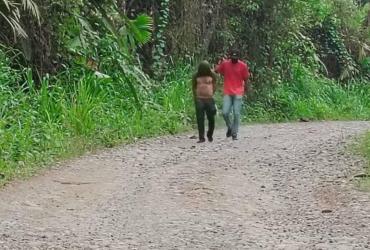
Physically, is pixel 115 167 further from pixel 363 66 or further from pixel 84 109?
pixel 363 66

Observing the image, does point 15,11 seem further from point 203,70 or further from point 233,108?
point 233,108

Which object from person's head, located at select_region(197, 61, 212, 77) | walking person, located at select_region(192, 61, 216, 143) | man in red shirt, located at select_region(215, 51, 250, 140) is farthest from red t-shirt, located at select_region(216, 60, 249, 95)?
person's head, located at select_region(197, 61, 212, 77)

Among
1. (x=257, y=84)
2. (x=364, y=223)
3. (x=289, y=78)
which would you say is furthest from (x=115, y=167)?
(x=289, y=78)

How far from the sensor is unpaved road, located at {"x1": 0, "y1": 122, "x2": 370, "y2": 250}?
649 centimetres

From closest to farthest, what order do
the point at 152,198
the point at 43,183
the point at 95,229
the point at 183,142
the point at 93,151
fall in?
the point at 95,229 < the point at 152,198 < the point at 43,183 < the point at 93,151 < the point at 183,142

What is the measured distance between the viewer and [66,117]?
12039 mm

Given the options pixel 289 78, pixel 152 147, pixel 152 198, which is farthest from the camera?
pixel 289 78

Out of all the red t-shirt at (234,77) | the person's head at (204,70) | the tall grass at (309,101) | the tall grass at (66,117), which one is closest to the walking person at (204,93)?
the person's head at (204,70)

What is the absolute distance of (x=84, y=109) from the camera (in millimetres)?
12516

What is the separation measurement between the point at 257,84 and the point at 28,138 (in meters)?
11.4

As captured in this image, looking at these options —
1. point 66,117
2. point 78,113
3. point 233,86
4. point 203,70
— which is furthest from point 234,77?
point 66,117

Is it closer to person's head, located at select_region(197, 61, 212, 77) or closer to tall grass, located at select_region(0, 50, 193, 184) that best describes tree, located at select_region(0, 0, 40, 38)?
tall grass, located at select_region(0, 50, 193, 184)

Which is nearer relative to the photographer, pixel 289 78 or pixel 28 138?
pixel 28 138

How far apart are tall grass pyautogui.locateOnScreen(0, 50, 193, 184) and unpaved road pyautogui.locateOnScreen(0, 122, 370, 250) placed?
45 centimetres
